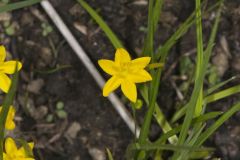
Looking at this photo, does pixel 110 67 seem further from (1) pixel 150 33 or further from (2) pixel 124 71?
(1) pixel 150 33

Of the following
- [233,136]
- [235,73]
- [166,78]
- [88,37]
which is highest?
[88,37]

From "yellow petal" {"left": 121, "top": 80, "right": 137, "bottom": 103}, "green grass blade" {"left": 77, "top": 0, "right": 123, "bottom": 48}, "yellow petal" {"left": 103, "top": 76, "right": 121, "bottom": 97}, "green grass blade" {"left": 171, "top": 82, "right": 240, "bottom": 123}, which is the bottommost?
"green grass blade" {"left": 171, "top": 82, "right": 240, "bottom": 123}

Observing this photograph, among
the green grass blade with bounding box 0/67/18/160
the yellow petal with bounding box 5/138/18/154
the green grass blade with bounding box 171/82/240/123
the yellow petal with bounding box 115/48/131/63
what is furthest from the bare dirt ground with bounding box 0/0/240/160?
the green grass blade with bounding box 0/67/18/160

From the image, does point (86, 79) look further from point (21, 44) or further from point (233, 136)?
point (233, 136)

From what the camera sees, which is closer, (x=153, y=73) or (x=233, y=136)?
(x=153, y=73)

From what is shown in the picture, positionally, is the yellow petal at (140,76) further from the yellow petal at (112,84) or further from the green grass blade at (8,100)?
the green grass blade at (8,100)

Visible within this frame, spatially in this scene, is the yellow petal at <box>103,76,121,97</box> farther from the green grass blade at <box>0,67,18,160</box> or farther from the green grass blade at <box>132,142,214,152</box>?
the green grass blade at <box>0,67,18,160</box>

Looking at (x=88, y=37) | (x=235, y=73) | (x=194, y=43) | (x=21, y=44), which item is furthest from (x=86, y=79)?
(x=235, y=73)
